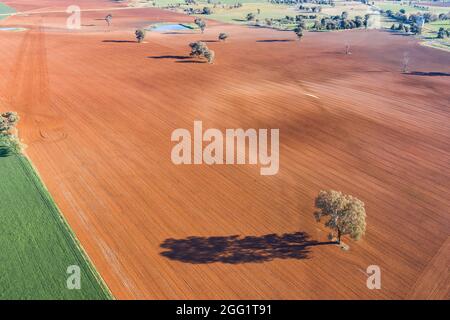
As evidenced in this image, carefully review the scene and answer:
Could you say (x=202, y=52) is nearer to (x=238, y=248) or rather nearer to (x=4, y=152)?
(x=4, y=152)

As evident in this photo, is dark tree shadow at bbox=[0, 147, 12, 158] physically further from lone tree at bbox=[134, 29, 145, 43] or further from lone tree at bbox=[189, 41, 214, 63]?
lone tree at bbox=[134, 29, 145, 43]

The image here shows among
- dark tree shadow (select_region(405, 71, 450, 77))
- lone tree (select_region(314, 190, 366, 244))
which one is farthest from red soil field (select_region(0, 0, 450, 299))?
lone tree (select_region(314, 190, 366, 244))

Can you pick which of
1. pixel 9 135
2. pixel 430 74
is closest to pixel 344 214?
pixel 9 135

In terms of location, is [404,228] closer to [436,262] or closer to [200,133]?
[436,262]

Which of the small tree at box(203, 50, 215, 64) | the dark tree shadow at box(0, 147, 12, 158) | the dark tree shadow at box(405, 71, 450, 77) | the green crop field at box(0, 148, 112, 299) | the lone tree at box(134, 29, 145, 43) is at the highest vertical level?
the lone tree at box(134, 29, 145, 43)

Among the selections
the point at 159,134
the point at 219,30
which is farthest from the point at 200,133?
the point at 219,30

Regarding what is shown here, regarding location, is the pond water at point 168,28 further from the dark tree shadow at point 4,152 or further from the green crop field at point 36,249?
the green crop field at point 36,249
